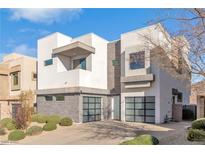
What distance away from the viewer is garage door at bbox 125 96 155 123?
627 inches

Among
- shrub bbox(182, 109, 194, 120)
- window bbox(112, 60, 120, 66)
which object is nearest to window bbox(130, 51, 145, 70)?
window bbox(112, 60, 120, 66)

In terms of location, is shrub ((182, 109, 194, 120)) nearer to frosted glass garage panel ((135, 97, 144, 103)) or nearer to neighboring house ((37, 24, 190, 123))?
neighboring house ((37, 24, 190, 123))

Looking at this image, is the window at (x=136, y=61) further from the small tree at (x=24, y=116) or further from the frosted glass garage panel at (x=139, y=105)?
the small tree at (x=24, y=116)

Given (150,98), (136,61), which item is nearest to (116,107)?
(150,98)

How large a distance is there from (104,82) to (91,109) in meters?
2.75

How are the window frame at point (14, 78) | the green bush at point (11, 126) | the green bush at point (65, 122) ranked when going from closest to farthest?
the green bush at point (11, 126) → the green bush at point (65, 122) → the window frame at point (14, 78)

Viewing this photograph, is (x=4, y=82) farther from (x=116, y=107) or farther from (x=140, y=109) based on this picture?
(x=140, y=109)

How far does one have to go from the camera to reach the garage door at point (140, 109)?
15938 mm

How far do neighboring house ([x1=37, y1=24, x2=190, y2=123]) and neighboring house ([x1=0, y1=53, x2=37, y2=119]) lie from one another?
1.28 metres

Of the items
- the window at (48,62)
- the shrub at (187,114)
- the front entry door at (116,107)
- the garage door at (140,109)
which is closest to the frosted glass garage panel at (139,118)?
the garage door at (140,109)

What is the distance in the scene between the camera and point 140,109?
16.5 meters

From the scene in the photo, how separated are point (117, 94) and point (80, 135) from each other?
7101mm
